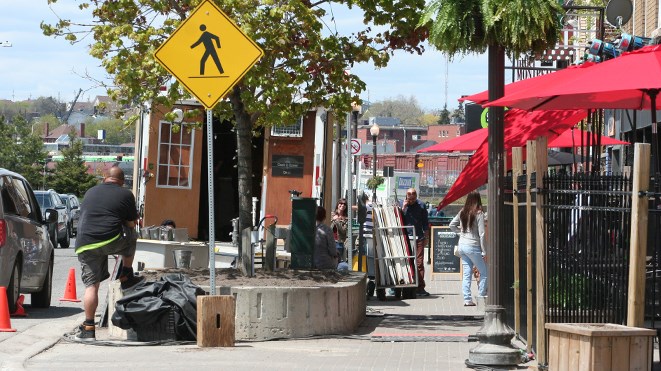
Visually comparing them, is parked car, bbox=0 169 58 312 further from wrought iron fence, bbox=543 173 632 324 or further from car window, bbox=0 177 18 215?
wrought iron fence, bbox=543 173 632 324

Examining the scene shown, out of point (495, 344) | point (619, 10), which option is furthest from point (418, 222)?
point (495, 344)

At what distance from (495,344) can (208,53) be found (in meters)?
3.84

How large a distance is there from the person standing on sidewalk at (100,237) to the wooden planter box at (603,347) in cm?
513

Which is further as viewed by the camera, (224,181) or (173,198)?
(224,181)

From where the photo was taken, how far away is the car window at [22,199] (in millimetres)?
15609

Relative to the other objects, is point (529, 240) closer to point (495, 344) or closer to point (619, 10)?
point (495, 344)

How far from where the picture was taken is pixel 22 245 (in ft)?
49.7

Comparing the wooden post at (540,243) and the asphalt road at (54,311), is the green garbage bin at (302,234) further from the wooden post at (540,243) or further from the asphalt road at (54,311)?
the wooden post at (540,243)

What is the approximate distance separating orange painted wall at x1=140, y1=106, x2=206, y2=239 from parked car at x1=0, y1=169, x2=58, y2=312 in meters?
2.44

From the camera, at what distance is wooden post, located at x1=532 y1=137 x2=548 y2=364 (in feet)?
32.0

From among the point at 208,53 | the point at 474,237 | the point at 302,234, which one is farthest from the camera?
the point at 474,237

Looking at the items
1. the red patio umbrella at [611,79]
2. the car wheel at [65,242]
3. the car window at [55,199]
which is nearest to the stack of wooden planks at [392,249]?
the red patio umbrella at [611,79]

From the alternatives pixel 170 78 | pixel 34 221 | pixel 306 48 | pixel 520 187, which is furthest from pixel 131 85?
pixel 520 187

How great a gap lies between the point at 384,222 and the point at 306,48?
5.49 meters
